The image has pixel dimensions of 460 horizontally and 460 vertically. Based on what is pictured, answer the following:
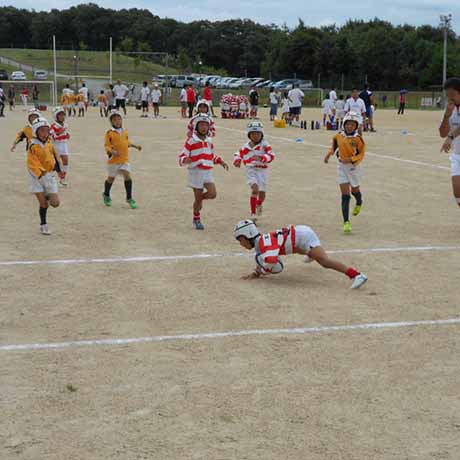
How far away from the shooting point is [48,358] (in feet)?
19.6

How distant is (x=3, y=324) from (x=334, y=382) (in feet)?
10.0

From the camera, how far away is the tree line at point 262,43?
99.0 meters

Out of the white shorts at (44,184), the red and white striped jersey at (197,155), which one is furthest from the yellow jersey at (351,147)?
the white shorts at (44,184)

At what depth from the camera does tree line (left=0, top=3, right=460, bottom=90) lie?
9900cm

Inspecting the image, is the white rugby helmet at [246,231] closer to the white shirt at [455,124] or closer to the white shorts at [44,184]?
the white shorts at [44,184]

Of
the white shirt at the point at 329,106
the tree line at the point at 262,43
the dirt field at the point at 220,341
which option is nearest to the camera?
the dirt field at the point at 220,341

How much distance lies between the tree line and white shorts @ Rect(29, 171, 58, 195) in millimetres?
72422

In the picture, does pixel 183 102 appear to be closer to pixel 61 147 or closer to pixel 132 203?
pixel 61 147

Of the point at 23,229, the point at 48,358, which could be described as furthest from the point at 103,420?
the point at 23,229

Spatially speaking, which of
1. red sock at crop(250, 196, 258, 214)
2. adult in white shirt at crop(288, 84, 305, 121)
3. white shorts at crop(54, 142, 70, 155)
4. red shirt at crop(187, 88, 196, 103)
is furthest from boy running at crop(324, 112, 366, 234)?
red shirt at crop(187, 88, 196, 103)

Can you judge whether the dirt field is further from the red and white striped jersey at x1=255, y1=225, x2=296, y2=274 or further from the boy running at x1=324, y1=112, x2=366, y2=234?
the boy running at x1=324, y1=112, x2=366, y2=234

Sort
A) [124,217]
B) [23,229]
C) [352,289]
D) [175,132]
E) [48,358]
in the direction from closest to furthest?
[48,358]
[352,289]
[23,229]
[124,217]
[175,132]

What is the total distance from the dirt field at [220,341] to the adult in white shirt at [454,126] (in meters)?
0.88

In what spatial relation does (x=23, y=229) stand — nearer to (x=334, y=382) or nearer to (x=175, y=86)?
(x=334, y=382)
